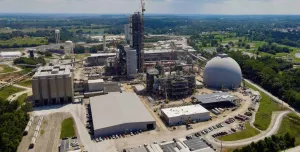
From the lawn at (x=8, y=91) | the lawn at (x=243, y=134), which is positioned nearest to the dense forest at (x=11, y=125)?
the lawn at (x=8, y=91)

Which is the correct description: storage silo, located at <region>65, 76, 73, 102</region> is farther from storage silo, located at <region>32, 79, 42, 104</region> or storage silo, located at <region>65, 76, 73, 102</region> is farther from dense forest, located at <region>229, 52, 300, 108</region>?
dense forest, located at <region>229, 52, 300, 108</region>

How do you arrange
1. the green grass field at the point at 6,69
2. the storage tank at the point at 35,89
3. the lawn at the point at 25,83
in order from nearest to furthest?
the storage tank at the point at 35,89 → the lawn at the point at 25,83 → the green grass field at the point at 6,69

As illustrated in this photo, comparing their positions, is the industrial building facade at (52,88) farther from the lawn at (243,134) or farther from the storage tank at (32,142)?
the lawn at (243,134)

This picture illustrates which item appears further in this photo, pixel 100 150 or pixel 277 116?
pixel 277 116

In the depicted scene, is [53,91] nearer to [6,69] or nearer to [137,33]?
[137,33]

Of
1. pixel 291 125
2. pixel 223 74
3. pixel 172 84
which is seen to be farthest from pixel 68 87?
pixel 291 125

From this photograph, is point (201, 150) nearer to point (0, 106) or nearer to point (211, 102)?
point (211, 102)

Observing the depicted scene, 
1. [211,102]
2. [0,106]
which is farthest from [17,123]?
[211,102]
